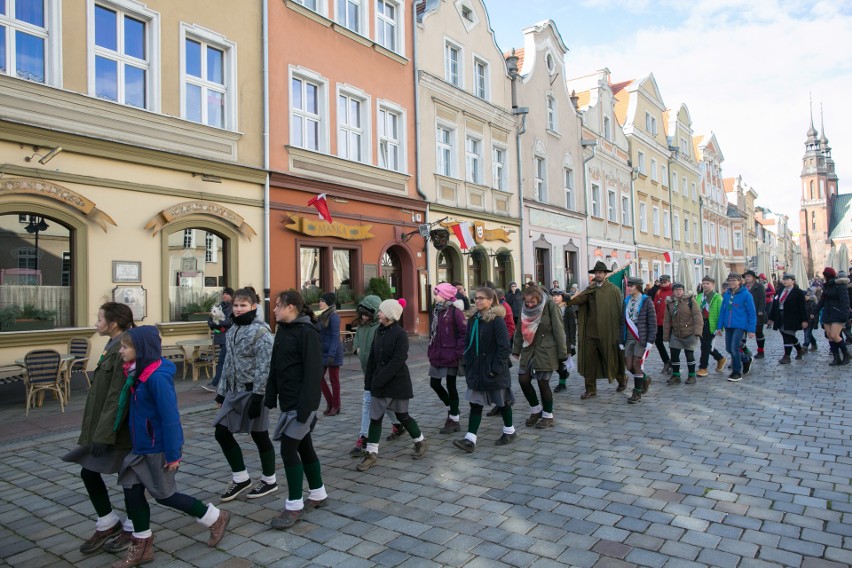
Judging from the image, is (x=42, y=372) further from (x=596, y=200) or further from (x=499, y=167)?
(x=596, y=200)

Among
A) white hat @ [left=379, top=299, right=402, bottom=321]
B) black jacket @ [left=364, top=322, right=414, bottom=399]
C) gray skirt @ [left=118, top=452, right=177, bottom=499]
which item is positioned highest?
white hat @ [left=379, top=299, right=402, bottom=321]

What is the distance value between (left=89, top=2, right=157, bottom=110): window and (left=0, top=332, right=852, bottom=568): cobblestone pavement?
6.62m

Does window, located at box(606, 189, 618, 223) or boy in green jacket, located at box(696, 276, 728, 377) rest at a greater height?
window, located at box(606, 189, 618, 223)

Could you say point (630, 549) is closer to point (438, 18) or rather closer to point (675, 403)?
point (675, 403)

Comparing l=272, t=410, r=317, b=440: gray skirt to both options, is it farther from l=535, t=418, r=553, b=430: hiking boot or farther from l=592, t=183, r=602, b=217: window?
l=592, t=183, r=602, b=217: window

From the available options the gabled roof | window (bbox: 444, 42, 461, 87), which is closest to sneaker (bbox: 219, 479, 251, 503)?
window (bbox: 444, 42, 461, 87)

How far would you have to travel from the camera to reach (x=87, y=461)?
3.80 m

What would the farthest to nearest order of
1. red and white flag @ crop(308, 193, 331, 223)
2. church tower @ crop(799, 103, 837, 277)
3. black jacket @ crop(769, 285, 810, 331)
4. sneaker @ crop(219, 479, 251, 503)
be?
church tower @ crop(799, 103, 837, 277) < red and white flag @ crop(308, 193, 331, 223) < black jacket @ crop(769, 285, 810, 331) < sneaker @ crop(219, 479, 251, 503)

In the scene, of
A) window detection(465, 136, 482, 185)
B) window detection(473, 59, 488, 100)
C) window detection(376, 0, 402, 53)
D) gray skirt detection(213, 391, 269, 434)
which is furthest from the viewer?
window detection(473, 59, 488, 100)

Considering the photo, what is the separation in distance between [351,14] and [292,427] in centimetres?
1459

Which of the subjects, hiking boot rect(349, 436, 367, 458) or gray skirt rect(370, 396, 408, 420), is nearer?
gray skirt rect(370, 396, 408, 420)

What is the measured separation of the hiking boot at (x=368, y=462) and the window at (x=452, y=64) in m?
16.2

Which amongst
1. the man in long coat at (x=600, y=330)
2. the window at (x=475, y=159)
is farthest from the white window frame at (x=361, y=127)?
the man in long coat at (x=600, y=330)

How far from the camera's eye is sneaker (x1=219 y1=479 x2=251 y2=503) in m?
4.82
